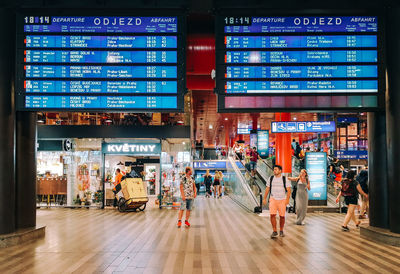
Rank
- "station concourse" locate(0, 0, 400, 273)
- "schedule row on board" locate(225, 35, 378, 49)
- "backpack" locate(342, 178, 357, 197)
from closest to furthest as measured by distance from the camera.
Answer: "station concourse" locate(0, 0, 400, 273)
"schedule row on board" locate(225, 35, 378, 49)
"backpack" locate(342, 178, 357, 197)

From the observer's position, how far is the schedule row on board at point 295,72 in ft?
22.0

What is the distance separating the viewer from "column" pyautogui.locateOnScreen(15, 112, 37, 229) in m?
7.82

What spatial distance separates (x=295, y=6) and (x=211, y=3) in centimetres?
149

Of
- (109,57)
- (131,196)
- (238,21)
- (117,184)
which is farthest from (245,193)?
(109,57)

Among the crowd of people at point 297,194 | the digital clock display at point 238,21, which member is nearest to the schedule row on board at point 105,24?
the digital clock display at point 238,21

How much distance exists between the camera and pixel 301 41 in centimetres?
682

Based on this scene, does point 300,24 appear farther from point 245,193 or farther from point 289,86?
point 245,193

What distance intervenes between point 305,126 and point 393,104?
5818 millimetres

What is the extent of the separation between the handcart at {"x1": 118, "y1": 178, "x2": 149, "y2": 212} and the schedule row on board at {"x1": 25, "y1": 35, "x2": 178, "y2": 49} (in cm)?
820

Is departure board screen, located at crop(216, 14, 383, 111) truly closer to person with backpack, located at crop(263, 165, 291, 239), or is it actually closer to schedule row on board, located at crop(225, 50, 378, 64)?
schedule row on board, located at crop(225, 50, 378, 64)

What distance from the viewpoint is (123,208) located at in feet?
46.9

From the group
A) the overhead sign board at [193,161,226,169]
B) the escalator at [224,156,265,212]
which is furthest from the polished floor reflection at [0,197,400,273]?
the overhead sign board at [193,161,226,169]

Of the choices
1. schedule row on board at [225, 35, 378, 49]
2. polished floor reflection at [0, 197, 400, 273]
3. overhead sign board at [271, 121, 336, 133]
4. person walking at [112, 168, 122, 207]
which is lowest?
polished floor reflection at [0, 197, 400, 273]

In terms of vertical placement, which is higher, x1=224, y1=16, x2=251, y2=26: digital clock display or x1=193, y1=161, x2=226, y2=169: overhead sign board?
x1=224, y1=16, x2=251, y2=26: digital clock display
